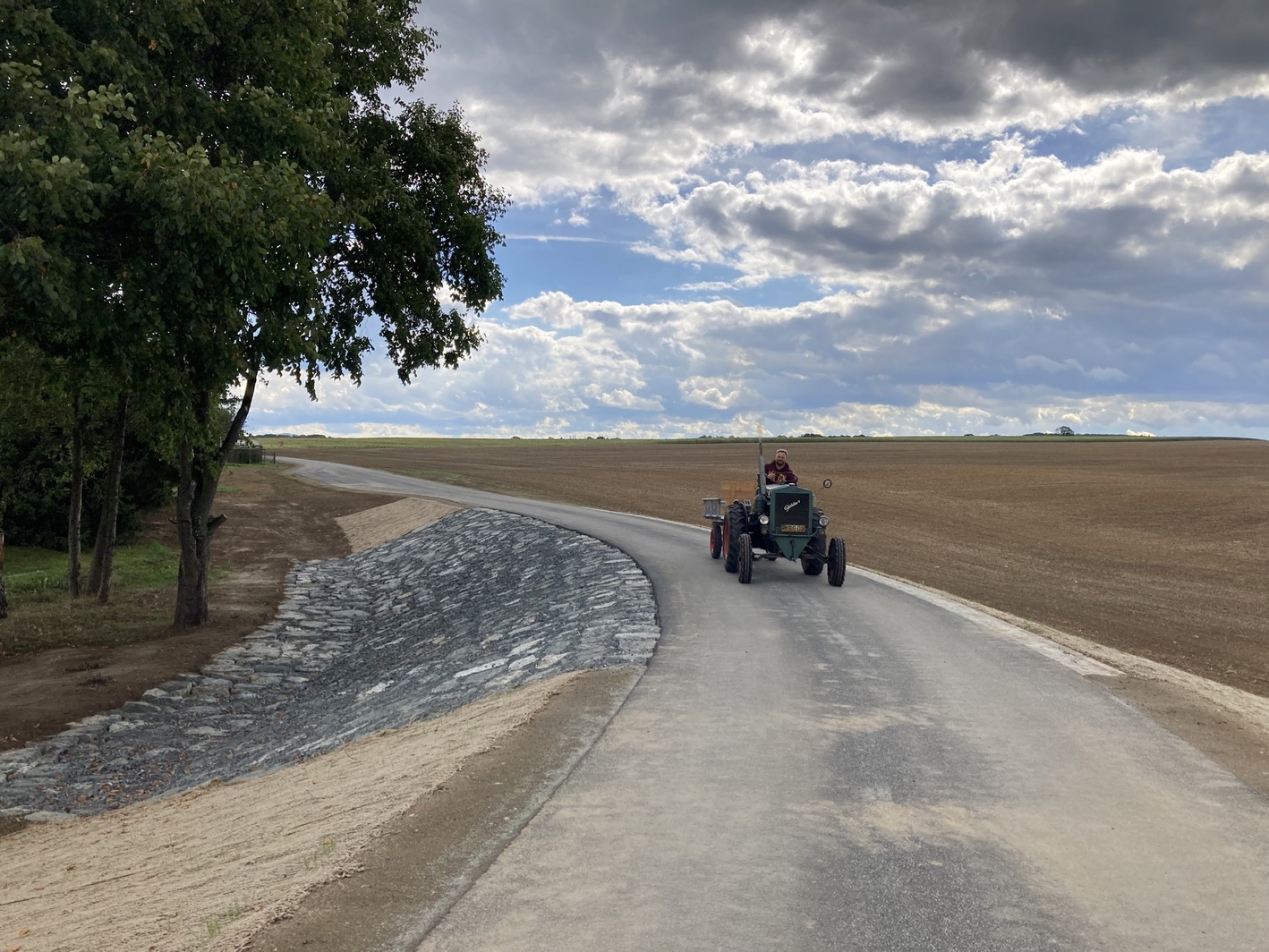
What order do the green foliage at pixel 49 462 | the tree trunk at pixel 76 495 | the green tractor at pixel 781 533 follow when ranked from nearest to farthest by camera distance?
the green tractor at pixel 781 533 < the green foliage at pixel 49 462 < the tree trunk at pixel 76 495

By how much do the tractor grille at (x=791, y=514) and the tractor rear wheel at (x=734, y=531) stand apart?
2.45 ft

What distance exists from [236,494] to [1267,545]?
47.7 metres

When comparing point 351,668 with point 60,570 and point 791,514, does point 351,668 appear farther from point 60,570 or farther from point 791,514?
→ point 60,570

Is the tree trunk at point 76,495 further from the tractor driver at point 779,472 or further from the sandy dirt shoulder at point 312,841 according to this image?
the tractor driver at point 779,472

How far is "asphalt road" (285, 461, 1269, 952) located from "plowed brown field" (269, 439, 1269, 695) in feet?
22.2

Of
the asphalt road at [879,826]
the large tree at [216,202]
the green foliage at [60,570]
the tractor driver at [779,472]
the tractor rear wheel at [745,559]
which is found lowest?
the green foliage at [60,570]

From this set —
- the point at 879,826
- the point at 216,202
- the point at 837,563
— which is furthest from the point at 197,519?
the point at 879,826

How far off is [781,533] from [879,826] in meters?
11.9

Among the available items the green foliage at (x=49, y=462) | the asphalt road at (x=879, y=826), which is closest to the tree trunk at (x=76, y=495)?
the green foliage at (x=49, y=462)

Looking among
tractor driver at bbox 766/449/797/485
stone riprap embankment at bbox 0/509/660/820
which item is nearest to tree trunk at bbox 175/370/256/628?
stone riprap embankment at bbox 0/509/660/820

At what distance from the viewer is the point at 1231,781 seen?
793 centimetres

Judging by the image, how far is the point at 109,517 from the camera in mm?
23219

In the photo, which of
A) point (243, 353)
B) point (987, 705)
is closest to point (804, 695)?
point (987, 705)

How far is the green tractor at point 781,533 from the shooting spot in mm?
18328
